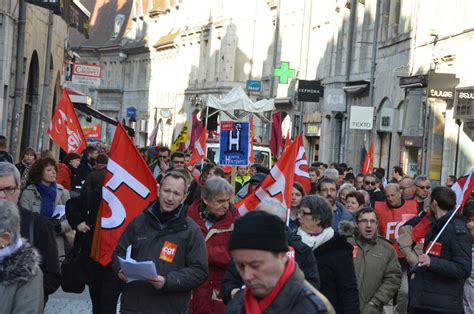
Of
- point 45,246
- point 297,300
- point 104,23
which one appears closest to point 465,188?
point 45,246

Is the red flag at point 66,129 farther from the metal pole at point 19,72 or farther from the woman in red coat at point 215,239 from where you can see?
the woman in red coat at point 215,239

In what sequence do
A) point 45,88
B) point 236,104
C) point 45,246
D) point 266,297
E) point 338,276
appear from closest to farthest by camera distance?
point 266,297 → point 45,246 → point 338,276 → point 45,88 → point 236,104

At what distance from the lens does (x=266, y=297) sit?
483cm

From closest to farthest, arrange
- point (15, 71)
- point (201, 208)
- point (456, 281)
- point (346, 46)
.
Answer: point (201, 208), point (456, 281), point (15, 71), point (346, 46)

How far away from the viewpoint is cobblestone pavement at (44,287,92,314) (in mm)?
13231

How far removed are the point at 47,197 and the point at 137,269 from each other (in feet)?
13.5

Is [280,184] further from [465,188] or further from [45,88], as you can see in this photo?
[45,88]

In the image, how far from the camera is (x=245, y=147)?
1720cm

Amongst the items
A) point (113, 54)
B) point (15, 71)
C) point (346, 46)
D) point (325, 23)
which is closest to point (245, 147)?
point (15, 71)

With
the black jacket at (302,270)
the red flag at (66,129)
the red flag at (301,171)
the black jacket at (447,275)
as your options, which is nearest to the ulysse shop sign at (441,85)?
the red flag at (66,129)

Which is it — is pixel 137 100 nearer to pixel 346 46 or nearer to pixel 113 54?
pixel 113 54

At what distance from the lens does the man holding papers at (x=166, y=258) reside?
794cm

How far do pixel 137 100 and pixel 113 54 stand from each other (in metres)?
8.77

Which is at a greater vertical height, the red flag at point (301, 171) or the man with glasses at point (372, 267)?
the red flag at point (301, 171)
